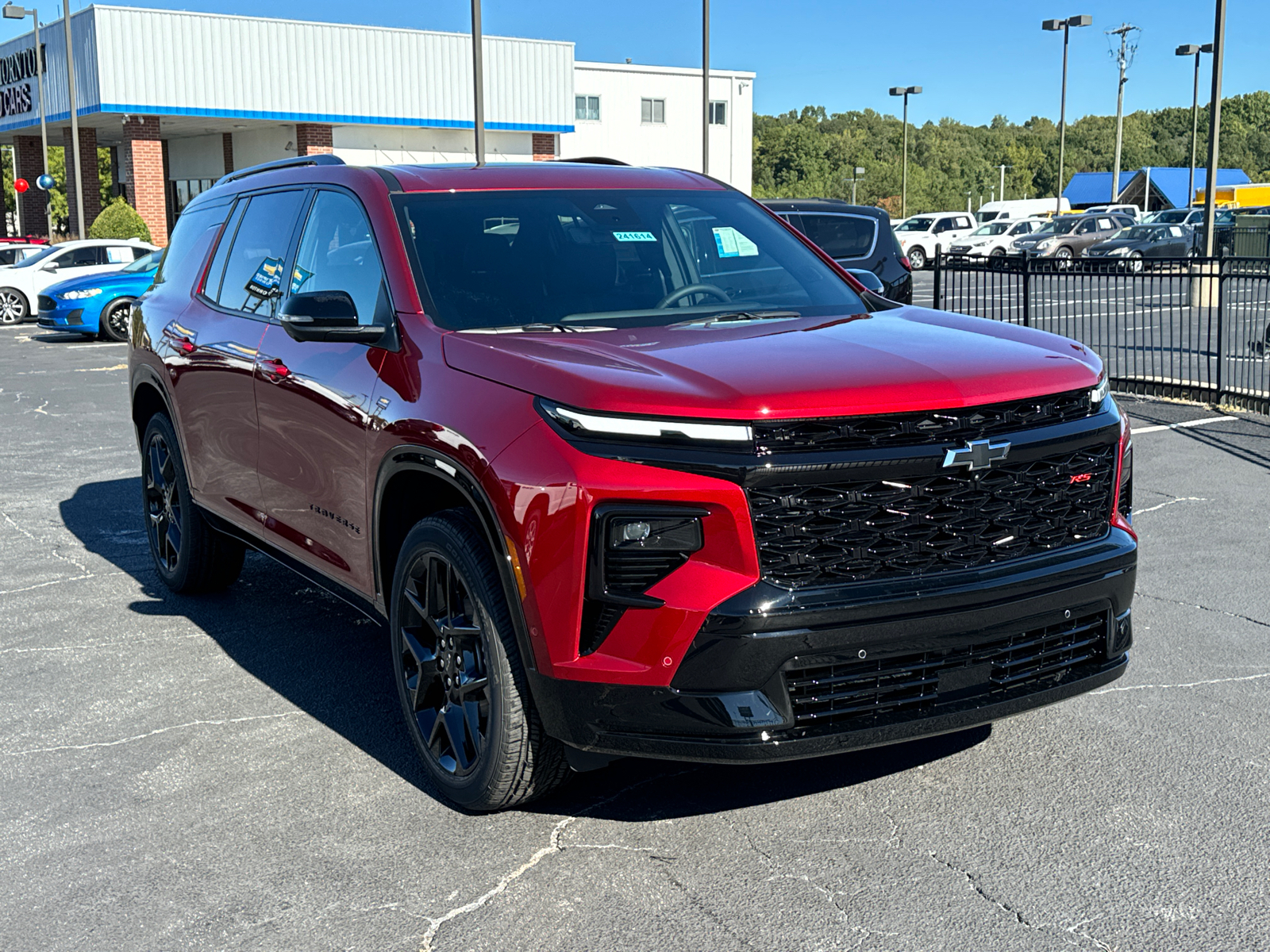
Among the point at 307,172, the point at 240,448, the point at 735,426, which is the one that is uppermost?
the point at 307,172

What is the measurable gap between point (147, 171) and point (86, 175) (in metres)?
7.59

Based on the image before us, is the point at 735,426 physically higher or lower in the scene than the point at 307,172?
lower

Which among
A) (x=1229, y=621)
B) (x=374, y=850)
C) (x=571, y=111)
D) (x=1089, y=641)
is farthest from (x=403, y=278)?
(x=571, y=111)

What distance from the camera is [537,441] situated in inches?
137

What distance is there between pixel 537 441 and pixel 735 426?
1.74 feet

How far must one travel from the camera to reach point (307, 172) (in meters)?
5.26

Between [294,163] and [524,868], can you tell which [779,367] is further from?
[294,163]

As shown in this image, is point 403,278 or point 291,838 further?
point 403,278

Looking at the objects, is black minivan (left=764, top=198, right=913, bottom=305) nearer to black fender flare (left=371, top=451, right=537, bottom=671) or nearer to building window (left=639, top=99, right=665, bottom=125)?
black fender flare (left=371, top=451, right=537, bottom=671)

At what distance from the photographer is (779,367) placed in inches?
141

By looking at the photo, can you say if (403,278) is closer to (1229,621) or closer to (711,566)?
(711,566)

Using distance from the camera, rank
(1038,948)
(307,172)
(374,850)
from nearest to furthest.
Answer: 1. (1038,948)
2. (374,850)
3. (307,172)

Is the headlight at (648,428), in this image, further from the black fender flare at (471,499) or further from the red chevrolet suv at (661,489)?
the black fender flare at (471,499)

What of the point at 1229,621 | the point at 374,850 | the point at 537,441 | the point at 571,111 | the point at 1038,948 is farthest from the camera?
Result: the point at 571,111
